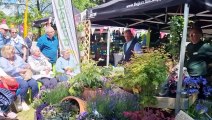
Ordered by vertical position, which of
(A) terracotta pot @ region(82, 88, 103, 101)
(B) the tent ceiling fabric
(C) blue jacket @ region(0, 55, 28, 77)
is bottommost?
(A) terracotta pot @ region(82, 88, 103, 101)

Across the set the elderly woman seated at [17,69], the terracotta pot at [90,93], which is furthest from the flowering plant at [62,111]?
the elderly woman seated at [17,69]

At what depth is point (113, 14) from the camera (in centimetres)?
545

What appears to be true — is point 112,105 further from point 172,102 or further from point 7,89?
point 7,89

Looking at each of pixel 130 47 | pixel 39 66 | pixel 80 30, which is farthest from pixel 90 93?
pixel 80 30

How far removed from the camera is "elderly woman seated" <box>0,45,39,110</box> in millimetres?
7266

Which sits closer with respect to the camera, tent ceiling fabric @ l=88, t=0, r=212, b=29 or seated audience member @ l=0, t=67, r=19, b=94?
tent ceiling fabric @ l=88, t=0, r=212, b=29

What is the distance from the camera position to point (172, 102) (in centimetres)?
472

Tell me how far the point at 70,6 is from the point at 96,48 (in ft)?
36.0

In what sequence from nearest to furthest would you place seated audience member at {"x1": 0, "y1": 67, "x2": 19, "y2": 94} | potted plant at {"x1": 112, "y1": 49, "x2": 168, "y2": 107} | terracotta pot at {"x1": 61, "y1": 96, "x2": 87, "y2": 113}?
potted plant at {"x1": 112, "y1": 49, "x2": 168, "y2": 107} < terracotta pot at {"x1": 61, "y1": 96, "x2": 87, "y2": 113} < seated audience member at {"x1": 0, "y1": 67, "x2": 19, "y2": 94}

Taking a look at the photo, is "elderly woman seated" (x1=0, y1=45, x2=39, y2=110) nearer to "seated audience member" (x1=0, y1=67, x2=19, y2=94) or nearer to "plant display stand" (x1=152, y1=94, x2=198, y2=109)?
"seated audience member" (x1=0, y1=67, x2=19, y2=94)

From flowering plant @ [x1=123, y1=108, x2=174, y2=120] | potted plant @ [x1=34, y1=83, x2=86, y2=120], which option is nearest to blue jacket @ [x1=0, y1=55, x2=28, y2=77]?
potted plant @ [x1=34, y1=83, x2=86, y2=120]

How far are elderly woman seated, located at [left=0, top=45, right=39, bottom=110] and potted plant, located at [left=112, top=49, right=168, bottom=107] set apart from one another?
3.42m

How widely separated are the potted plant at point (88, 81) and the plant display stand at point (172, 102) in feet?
3.07

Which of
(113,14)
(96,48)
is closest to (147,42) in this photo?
(113,14)
